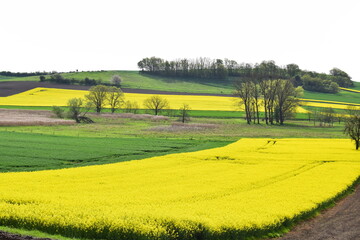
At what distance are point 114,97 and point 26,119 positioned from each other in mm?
37592

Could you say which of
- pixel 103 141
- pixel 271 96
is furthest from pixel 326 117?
pixel 103 141

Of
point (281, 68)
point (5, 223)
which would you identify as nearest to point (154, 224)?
point (5, 223)

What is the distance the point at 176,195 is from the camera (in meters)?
24.8

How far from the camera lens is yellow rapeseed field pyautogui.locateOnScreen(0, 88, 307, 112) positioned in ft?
378

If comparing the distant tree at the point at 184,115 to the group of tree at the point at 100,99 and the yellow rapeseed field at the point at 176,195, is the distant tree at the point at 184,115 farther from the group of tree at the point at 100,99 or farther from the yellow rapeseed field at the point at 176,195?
the yellow rapeseed field at the point at 176,195

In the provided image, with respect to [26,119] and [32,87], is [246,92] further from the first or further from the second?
[32,87]

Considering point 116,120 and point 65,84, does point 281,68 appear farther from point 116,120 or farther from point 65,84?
point 116,120

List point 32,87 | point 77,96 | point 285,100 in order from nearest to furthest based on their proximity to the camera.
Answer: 1. point 285,100
2. point 77,96
3. point 32,87

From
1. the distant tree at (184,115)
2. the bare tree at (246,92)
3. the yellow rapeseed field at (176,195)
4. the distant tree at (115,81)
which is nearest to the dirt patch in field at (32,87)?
the distant tree at (115,81)

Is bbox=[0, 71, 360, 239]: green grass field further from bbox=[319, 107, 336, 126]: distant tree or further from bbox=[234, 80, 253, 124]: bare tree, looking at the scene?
bbox=[234, 80, 253, 124]: bare tree

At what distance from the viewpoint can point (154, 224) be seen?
1783cm

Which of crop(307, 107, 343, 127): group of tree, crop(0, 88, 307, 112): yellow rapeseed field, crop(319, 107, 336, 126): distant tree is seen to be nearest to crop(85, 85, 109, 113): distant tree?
crop(0, 88, 307, 112): yellow rapeseed field

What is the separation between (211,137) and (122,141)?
1667 centimetres

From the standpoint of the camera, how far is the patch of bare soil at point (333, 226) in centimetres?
1976
